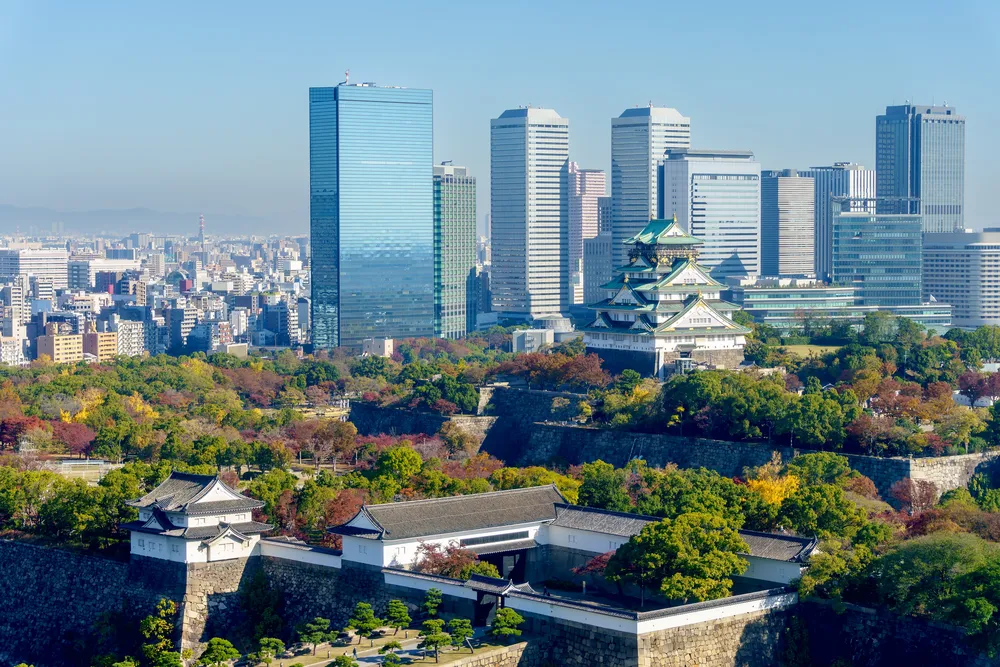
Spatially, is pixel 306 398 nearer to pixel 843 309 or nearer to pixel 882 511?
pixel 843 309

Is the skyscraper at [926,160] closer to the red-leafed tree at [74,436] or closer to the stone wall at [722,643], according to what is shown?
the red-leafed tree at [74,436]

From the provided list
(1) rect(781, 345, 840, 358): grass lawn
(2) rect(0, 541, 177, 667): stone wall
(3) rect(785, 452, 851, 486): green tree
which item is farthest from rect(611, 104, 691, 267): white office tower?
(2) rect(0, 541, 177, 667): stone wall

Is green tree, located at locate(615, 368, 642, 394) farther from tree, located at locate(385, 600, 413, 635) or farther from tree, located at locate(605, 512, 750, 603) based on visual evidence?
tree, located at locate(385, 600, 413, 635)

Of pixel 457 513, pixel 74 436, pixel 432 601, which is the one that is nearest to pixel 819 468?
pixel 457 513

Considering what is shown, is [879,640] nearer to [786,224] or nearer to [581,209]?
[786,224]

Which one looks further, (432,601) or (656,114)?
(656,114)

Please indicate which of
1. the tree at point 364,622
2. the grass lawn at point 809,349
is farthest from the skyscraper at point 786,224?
the tree at point 364,622
